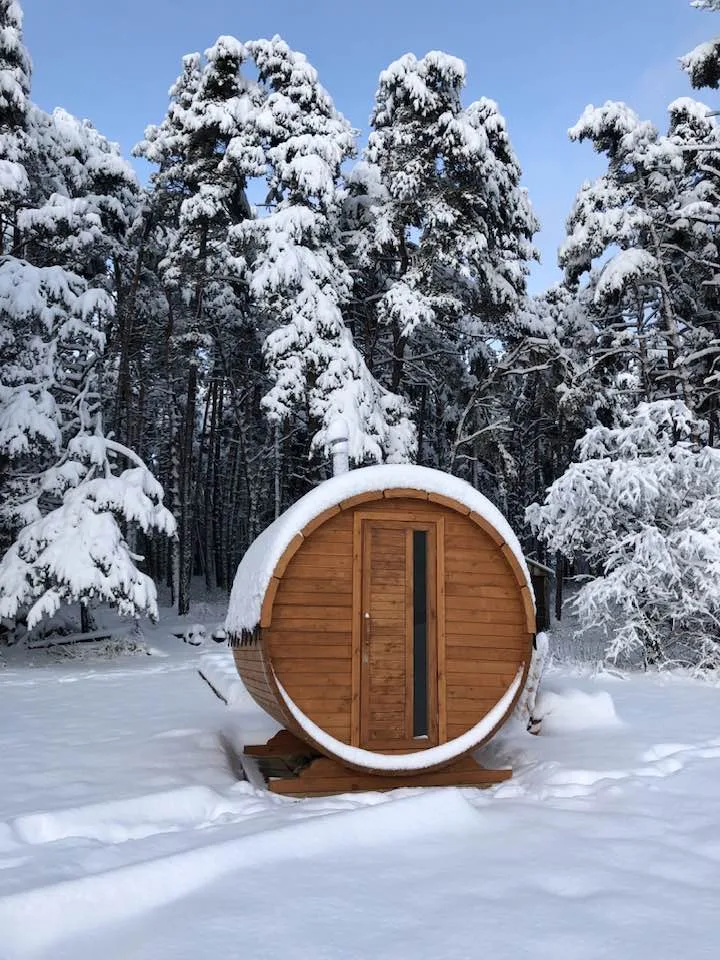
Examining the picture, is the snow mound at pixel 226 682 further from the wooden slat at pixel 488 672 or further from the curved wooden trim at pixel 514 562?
the curved wooden trim at pixel 514 562

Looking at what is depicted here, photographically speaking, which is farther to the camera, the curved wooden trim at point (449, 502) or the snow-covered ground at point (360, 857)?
the curved wooden trim at point (449, 502)

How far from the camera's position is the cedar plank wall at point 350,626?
6176mm

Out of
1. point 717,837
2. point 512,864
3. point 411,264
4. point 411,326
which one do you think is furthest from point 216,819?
point 411,264

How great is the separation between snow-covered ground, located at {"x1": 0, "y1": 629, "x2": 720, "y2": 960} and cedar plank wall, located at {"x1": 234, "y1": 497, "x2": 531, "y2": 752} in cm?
71

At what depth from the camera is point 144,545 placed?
36594 mm

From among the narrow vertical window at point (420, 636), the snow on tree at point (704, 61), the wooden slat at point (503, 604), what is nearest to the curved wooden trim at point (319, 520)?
the narrow vertical window at point (420, 636)

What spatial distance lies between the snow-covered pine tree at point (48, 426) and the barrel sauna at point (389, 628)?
8.93 m

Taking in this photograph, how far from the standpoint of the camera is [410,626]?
21.3ft

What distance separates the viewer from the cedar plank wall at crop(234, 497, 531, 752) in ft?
20.3

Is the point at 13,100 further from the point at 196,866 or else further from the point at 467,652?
the point at 196,866

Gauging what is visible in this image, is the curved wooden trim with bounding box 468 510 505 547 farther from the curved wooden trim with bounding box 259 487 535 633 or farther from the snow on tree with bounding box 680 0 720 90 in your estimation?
the snow on tree with bounding box 680 0 720 90

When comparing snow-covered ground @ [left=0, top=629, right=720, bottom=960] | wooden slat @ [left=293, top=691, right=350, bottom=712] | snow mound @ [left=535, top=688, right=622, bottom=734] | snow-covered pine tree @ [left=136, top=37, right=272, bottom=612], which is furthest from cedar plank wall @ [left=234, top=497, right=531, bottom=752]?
snow-covered pine tree @ [left=136, top=37, right=272, bottom=612]

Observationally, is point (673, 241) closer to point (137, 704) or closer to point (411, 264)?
point (411, 264)

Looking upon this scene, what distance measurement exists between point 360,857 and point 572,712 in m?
4.39
